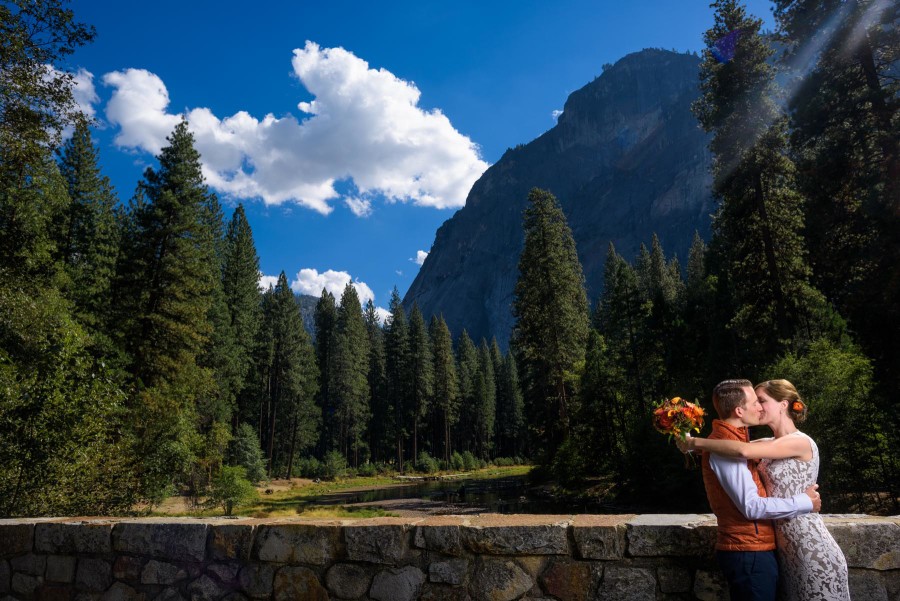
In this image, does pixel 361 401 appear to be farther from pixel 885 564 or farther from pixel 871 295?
pixel 885 564

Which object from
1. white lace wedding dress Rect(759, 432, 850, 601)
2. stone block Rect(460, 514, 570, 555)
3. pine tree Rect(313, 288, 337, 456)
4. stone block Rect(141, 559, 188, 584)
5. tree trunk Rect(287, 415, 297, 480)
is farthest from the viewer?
pine tree Rect(313, 288, 337, 456)

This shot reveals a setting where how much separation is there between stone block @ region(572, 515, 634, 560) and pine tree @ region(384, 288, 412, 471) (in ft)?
178

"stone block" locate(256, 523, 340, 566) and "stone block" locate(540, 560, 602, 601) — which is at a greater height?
"stone block" locate(256, 523, 340, 566)

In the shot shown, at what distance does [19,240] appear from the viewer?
14766 mm

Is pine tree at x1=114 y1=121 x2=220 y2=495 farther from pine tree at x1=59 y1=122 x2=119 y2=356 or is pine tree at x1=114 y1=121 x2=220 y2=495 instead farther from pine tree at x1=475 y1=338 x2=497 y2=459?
pine tree at x1=475 y1=338 x2=497 y2=459

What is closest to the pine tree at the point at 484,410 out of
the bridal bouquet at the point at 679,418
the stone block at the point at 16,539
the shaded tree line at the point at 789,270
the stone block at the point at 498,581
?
the shaded tree line at the point at 789,270

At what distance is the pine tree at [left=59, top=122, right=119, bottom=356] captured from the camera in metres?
25.9

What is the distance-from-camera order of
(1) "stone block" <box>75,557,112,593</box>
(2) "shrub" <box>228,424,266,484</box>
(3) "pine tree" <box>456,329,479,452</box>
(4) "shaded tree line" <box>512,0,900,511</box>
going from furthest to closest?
1. (3) "pine tree" <box>456,329,479,452</box>
2. (2) "shrub" <box>228,424,266,484</box>
3. (4) "shaded tree line" <box>512,0,900,511</box>
4. (1) "stone block" <box>75,557,112,593</box>

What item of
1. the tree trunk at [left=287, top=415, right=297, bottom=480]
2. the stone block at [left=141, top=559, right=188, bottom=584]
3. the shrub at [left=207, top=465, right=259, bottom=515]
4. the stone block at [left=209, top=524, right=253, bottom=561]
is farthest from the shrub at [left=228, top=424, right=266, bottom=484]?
the stone block at [left=209, top=524, right=253, bottom=561]

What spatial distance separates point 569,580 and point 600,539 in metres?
0.33

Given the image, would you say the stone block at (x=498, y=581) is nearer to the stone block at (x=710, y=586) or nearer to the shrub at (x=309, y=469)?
the stone block at (x=710, y=586)

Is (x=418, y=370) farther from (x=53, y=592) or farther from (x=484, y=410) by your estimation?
(x=53, y=592)

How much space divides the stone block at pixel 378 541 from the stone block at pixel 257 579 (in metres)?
0.64

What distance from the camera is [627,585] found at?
3.19m
